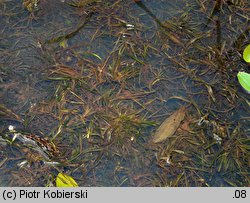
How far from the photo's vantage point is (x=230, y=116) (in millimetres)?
1942

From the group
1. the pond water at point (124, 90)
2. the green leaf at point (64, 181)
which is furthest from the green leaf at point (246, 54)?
the green leaf at point (64, 181)

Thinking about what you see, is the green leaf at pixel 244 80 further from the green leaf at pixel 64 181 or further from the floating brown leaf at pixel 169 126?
the green leaf at pixel 64 181

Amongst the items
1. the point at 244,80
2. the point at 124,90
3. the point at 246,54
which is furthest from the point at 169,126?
the point at 246,54

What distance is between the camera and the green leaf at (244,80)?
1.92m

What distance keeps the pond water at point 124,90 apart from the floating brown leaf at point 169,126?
0.02 metres

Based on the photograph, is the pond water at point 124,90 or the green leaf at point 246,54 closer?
the pond water at point 124,90

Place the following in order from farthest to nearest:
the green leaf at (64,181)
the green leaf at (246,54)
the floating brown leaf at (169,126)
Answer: the green leaf at (246,54), the floating brown leaf at (169,126), the green leaf at (64,181)

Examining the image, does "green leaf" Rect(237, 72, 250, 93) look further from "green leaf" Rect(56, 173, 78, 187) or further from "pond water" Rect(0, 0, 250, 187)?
"green leaf" Rect(56, 173, 78, 187)

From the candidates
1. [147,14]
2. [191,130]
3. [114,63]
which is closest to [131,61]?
[114,63]

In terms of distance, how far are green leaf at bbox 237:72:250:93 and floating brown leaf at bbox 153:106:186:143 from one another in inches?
10.2

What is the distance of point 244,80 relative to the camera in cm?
192

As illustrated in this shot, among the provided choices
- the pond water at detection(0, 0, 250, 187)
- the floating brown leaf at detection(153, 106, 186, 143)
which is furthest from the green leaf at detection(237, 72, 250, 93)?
the floating brown leaf at detection(153, 106, 186, 143)

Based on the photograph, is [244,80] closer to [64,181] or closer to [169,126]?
[169,126]

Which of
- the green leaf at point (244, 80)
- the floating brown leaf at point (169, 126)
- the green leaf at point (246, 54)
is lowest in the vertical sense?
the floating brown leaf at point (169, 126)
